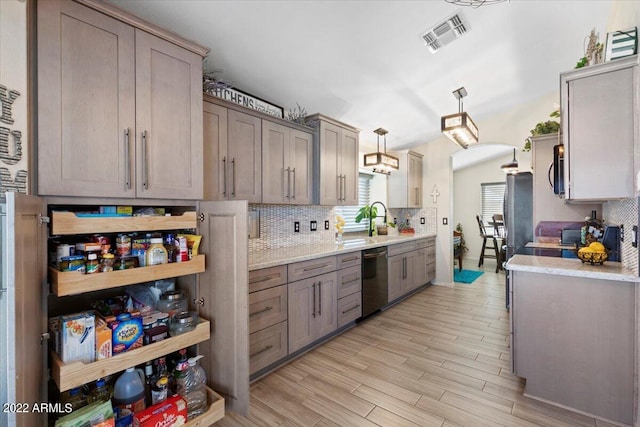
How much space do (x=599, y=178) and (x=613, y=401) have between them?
136 cm

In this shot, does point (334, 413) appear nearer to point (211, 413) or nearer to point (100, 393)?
point (211, 413)

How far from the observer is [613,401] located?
5.57 ft

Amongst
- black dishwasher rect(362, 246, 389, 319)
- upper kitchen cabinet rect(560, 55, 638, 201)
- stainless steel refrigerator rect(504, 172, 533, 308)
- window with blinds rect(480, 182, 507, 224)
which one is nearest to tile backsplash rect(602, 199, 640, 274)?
upper kitchen cabinet rect(560, 55, 638, 201)

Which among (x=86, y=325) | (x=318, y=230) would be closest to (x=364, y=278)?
(x=318, y=230)

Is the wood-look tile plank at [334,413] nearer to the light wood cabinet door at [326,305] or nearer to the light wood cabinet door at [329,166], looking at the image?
the light wood cabinet door at [326,305]

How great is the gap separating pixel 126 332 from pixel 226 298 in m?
0.50

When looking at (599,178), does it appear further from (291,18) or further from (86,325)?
(86,325)

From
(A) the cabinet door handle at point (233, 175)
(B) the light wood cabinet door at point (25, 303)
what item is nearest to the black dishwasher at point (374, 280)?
(A) the cabinet door handle at point (233, 175)

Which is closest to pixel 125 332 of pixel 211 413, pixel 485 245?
pixel 211 413

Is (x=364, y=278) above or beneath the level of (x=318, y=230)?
beneath

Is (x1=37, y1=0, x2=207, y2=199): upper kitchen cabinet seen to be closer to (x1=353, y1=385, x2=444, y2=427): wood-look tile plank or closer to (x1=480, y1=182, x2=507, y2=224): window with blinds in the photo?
(x1=353, y1=385, x2=444, y2=427): wood-look tile plank

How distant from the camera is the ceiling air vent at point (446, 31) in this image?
230 centimetres

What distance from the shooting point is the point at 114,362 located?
1308 mm

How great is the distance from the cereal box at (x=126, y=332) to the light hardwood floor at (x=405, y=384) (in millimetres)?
802
